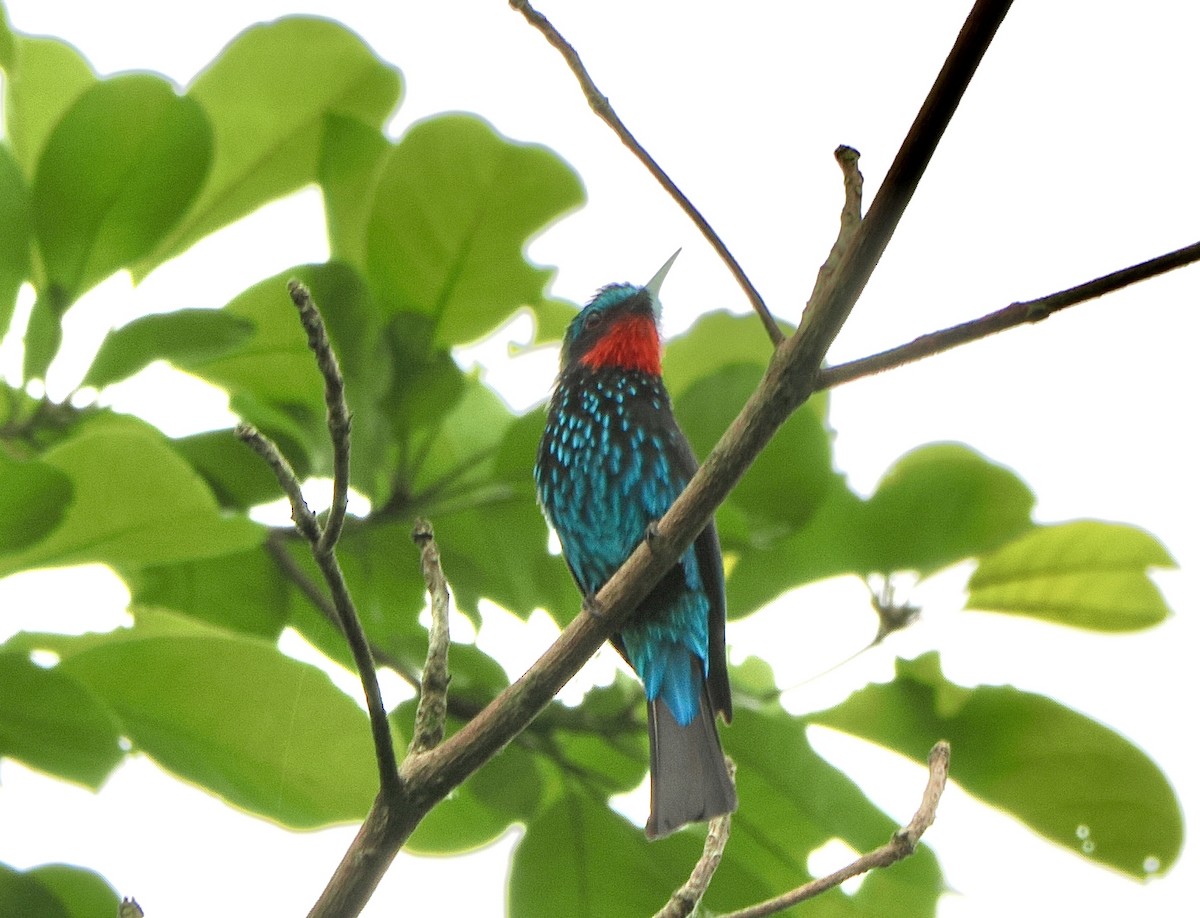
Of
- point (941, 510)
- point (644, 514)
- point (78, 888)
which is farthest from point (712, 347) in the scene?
point (78, 888)

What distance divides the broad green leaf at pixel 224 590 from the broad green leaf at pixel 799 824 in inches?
35.0

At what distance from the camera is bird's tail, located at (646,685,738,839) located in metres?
2.33

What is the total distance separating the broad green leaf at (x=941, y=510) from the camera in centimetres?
268

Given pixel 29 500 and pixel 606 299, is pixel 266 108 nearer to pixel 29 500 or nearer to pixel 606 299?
pixel 29 500

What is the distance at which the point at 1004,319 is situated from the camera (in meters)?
1.63

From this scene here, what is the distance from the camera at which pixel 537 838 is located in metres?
2.56

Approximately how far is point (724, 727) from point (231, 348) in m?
1.14

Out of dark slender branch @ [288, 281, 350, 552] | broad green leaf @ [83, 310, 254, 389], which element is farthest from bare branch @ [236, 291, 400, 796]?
broad green leaf @ [83, 310, 254, 389]

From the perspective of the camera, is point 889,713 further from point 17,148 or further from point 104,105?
point 17,148

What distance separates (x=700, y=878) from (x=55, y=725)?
980mm

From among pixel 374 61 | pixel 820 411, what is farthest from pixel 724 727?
pixel 374 61

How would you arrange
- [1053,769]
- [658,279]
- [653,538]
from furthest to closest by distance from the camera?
1. [658,279]
2. [1053,769]
3. [653,538]

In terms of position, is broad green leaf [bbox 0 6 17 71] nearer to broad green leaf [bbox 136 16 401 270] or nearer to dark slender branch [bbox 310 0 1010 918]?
broad green leaf [bbox 136 16 401 270]

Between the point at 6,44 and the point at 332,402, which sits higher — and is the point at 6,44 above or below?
above
